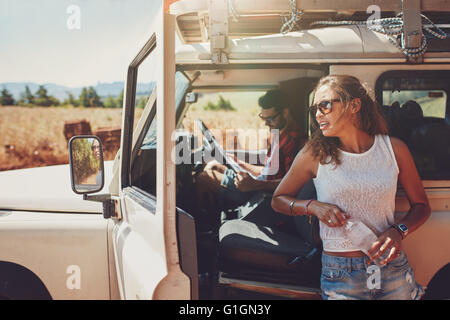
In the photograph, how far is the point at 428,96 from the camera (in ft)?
8.11

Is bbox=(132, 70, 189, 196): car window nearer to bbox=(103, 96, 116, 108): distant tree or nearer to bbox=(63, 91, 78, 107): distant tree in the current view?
bbox=(63, 91, 78, 107): distant tree

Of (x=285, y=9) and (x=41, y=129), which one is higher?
(x=285, y=9)

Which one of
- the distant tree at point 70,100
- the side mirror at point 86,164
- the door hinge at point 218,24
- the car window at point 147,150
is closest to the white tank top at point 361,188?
the door hinge at point 218,24

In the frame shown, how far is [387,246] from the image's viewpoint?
1.80 meters

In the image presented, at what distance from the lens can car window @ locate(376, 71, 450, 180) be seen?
2.26 metres

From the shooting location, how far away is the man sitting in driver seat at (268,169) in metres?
3.07

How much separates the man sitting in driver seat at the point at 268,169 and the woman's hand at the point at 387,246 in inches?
49.1

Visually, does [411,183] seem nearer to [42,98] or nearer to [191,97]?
[191,97]

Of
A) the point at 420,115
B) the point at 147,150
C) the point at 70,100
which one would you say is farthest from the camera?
the point at 70,100

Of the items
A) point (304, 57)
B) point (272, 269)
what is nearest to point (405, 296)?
point (272, 269)

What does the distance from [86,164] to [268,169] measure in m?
1.38

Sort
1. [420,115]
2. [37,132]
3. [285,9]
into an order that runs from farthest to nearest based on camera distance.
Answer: [37,132], [420,115], [285,9]

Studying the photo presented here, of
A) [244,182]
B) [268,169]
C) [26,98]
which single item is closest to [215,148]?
[244,182]

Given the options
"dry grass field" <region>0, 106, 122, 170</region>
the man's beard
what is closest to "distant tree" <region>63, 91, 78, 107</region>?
"dry grass field" <region>0, 106, 122, 170</region>
